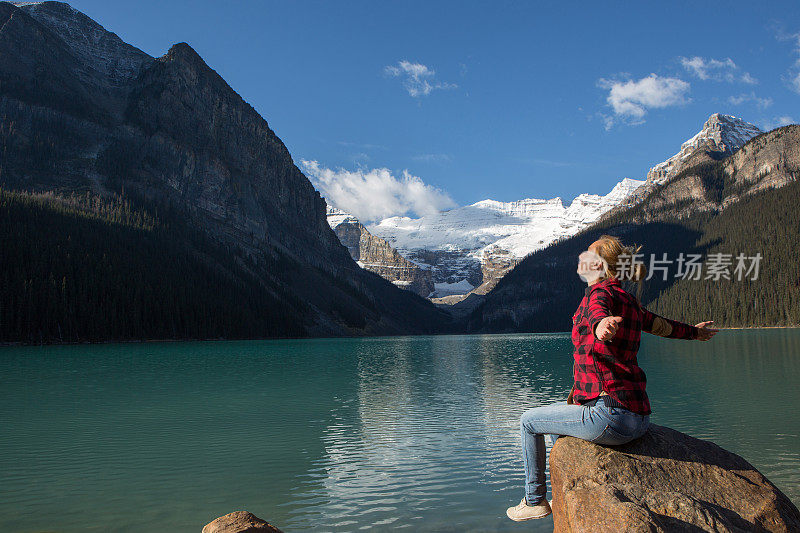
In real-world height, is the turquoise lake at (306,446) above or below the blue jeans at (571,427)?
below

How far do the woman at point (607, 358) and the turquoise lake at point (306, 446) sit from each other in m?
4.90

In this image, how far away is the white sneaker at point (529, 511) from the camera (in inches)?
260

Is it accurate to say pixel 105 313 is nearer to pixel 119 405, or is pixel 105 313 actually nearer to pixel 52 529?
pixel 119 405

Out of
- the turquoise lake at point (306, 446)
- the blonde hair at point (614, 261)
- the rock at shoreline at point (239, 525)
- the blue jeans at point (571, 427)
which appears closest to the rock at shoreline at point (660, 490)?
the blue jeans at point (571, 427)

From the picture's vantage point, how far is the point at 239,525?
7297 mm

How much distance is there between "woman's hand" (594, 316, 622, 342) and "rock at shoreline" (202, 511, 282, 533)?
5.17 m

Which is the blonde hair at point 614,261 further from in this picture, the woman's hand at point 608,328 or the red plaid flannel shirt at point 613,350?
the woman's hand at point 608,328

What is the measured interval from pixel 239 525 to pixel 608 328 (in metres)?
5.50

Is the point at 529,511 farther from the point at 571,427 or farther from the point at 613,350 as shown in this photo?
the point at 613,350

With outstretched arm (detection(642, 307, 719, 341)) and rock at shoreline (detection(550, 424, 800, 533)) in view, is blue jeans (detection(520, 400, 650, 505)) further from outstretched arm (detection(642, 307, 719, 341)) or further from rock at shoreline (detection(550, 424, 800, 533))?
outstretched arm (detection(642, 307, 719, 341))

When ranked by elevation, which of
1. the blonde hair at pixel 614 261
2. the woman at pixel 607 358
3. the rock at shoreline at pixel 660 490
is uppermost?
the blonde hair at pixel 614 261

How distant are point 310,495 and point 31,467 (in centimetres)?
851

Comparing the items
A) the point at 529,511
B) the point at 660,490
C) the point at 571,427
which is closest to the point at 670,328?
the point at 571,427

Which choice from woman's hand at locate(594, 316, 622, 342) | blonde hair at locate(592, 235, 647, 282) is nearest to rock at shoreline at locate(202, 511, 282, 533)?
woman's hand at locate(594, 316, 622, 342)
